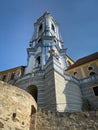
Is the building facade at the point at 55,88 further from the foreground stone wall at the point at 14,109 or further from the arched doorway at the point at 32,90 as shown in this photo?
the foreground stone wall at the point at 14,109

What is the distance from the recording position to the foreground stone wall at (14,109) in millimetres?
7023

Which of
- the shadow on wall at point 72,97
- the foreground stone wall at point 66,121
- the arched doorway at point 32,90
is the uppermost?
the arched doorway at point 32,90

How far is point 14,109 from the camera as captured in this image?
761cm

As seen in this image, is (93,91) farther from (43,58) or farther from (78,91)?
(43,58)

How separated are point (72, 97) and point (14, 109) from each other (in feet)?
30.6

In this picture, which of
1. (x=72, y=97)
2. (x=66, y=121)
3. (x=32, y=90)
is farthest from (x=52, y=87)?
(x=66, y=121)

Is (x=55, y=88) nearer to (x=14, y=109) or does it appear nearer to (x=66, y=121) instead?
(x=66, y=121)

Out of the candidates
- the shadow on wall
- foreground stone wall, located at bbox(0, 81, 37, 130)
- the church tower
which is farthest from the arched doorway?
foreground stone wall, located at bbox(0, 81, 37, 130)

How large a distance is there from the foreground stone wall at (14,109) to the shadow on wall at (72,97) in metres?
6.38

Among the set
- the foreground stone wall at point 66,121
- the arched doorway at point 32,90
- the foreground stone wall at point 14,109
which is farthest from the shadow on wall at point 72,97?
the foreground stone wall at point 14,109

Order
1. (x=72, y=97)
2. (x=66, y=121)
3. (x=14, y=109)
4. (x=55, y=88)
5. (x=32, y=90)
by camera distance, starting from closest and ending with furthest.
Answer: (x=14, y=109)
(x=66, y=121)
(x=55, y=88)
(x=72, y=97)
(x=32, y=90)

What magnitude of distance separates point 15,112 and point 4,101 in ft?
2.63

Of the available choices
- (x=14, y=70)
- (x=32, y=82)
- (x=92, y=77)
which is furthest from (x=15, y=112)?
(x=14, y=70)

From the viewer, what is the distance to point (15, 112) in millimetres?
7555
